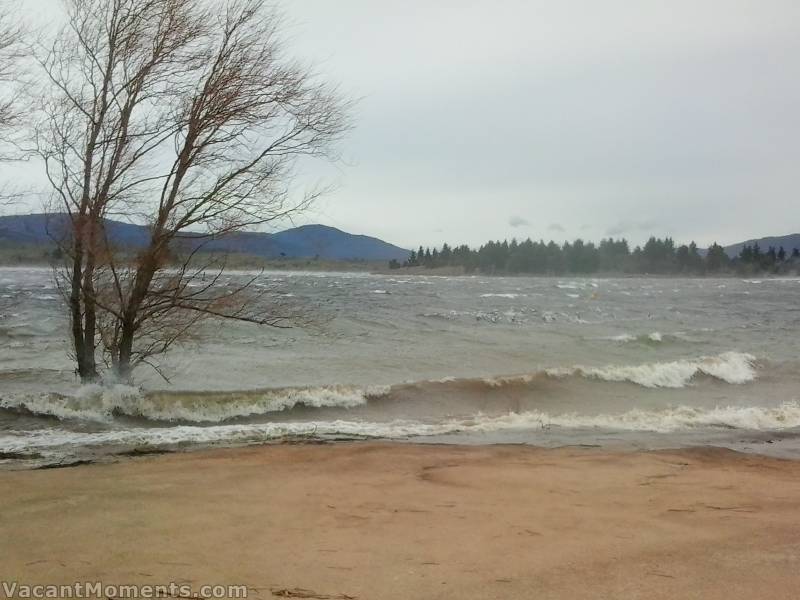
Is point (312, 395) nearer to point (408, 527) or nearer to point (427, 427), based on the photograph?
point (427, 427)

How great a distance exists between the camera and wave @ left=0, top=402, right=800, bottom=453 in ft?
30.7

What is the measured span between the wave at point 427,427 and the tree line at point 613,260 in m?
155

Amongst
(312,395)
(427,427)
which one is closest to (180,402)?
(312,395)

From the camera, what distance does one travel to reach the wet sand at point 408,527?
4039 mm

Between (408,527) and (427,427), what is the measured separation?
6.01 meters

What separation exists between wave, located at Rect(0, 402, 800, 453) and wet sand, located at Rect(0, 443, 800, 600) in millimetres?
1927

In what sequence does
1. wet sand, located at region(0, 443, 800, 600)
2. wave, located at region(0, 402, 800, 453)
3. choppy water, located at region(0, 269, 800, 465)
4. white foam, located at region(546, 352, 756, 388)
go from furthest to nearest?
white foam, located at region(546, 352, 756, 388), choppy water, located at region(0, 269, 800, 465), wave, located at region(0, 402, 800, 453), wet sand, located at region(0, 443, 800, 600)

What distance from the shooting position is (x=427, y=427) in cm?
1114

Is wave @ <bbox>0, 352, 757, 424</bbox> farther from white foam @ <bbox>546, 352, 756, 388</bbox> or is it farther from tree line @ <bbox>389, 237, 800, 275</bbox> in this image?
tree line @ <bbox>389, 237, 800, 275</bbox>

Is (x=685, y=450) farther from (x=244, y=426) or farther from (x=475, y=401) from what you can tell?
(x=244, y=426)

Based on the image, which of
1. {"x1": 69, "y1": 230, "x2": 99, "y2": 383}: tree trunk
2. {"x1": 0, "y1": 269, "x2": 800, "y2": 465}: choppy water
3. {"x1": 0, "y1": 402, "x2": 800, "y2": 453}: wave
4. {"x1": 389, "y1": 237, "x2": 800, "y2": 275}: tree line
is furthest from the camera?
{"x1": 389, "y1": 237, "x2": 800, "y2": 275}: tree line

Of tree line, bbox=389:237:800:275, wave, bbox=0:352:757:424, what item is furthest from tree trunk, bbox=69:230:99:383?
tree line, bbox=389:237:800:275

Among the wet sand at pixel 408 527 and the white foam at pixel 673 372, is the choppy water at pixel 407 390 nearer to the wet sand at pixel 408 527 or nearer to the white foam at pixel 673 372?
the white foam at pixel 673 372

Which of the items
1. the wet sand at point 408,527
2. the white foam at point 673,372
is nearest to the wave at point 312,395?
the white foam at point 673,372
